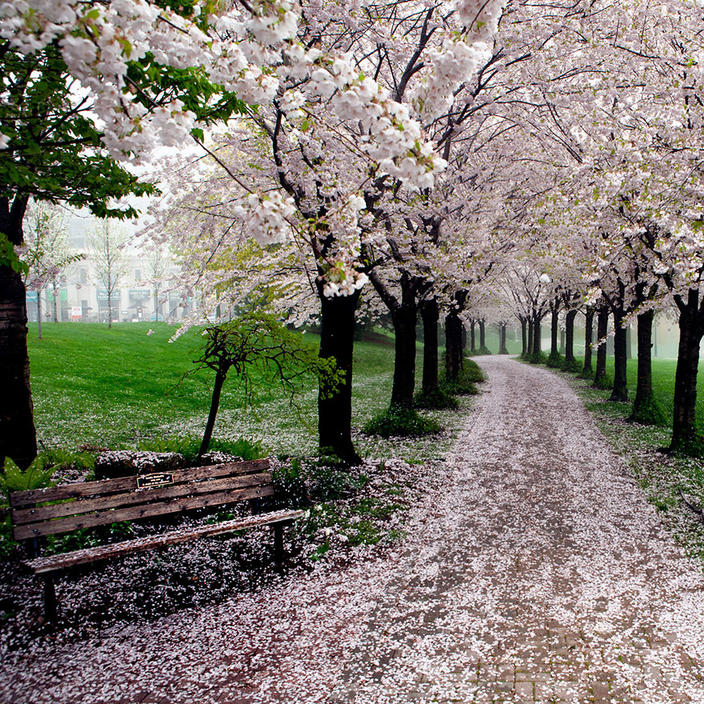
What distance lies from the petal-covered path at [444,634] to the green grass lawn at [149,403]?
10.6ft

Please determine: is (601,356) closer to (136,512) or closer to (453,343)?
(453,343)

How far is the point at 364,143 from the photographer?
579 cm

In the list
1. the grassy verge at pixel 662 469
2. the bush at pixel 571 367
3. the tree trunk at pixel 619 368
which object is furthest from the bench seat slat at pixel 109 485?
the bush at pixel 571 367

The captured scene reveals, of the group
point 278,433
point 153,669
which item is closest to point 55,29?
point 153,669

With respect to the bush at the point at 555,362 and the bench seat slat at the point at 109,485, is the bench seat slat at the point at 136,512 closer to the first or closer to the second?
the bench seat slat at the point at 109,485

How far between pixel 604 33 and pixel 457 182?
4934 millimetres

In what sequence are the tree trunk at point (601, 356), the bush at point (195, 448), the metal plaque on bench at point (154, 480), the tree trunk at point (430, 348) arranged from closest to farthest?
the metal plaque on bench at point (154, 480), the bush at point (195, 448), the tree trunk at point (430, 348), the tree trunk at point (601, 356)

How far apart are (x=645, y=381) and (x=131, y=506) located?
52.1 feet

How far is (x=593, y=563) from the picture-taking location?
6.42 meters

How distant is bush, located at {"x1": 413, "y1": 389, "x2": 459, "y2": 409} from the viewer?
18766mm

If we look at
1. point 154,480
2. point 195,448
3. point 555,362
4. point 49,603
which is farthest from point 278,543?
point 555,362

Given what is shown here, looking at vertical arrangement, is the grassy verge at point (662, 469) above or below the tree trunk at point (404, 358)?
below

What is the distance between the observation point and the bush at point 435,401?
61.6 ft

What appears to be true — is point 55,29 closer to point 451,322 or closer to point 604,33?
point 604,33
